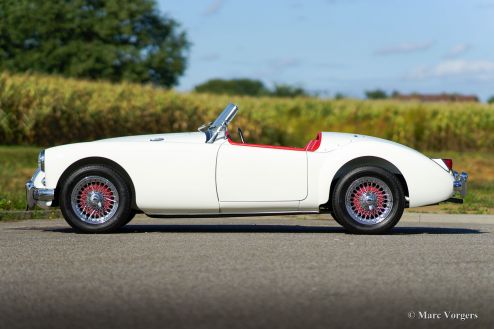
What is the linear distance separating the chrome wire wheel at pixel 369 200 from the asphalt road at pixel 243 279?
28 cm

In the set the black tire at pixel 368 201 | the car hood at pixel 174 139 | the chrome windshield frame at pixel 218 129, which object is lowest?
the black tire at pixel 368 201

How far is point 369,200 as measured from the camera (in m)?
11.9

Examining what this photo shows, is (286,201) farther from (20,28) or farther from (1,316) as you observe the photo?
(20,28)

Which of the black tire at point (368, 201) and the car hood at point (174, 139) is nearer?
the black tire at point (368, 201)

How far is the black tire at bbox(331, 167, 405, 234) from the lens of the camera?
1180 cm

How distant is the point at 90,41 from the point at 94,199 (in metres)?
54.8

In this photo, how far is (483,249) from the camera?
10.7 meters

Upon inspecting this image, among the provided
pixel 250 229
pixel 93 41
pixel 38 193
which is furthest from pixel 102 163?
pixel 93 41

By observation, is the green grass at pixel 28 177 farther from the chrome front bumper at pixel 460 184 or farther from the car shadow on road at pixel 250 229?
the chrome front bumper at pixel 460 184

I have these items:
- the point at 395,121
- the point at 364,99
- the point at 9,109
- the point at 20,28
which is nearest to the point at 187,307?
the point at 9,109

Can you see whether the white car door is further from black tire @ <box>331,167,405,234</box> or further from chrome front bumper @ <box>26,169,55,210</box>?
chrome front bumper @ <box>26,169,55,210</box>

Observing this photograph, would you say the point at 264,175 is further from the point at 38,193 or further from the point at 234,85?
the point at 234,85

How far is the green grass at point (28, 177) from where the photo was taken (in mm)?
15848

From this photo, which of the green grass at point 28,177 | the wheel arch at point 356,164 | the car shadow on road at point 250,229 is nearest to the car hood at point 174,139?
the car shadow on road at point 250,229
